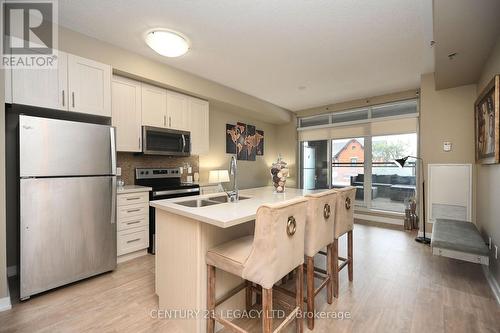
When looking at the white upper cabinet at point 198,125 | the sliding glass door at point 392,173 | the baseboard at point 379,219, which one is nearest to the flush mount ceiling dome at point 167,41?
the white upper cabinet at point 198,125

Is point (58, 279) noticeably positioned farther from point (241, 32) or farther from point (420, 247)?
point (420, 247)

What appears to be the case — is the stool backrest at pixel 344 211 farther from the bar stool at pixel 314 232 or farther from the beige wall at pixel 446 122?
the beige wall at pixel 446 122

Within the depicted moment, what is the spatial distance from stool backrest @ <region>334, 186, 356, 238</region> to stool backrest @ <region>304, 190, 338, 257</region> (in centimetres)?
24

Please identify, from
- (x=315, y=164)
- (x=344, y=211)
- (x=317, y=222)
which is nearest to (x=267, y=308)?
(x=317, y=222)

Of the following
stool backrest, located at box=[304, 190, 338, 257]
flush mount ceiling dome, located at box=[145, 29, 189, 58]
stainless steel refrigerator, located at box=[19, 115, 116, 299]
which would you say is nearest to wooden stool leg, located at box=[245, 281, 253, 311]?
stool backrest, located at box=[304, 190, 338, 257]

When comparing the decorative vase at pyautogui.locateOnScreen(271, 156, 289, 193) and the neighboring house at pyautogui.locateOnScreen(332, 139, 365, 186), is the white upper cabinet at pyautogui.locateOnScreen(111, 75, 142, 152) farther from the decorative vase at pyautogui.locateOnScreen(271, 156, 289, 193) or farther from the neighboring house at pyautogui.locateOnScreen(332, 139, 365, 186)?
the neighboring house at pyautogui.locateOnScreen(332, 139, 365, 186)

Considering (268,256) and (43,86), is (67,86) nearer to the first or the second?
(43,86)

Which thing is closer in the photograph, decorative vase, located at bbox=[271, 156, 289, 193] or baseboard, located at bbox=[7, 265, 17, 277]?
baseboard, located at bbox=[7, 265, 17, 277]

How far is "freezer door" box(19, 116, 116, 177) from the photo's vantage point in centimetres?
205

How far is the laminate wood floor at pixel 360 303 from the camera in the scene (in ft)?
5.82

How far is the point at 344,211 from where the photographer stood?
7.54 feet

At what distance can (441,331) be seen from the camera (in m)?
1.71

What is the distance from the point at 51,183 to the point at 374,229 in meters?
5.07

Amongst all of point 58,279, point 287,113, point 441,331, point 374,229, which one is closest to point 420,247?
point 374,229
